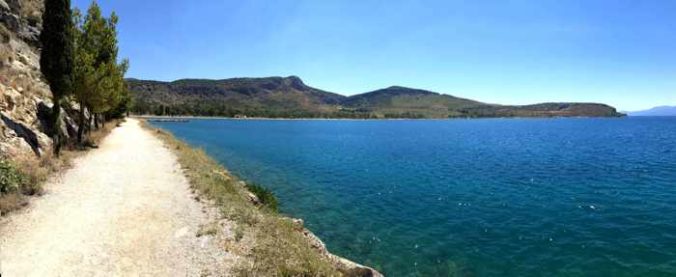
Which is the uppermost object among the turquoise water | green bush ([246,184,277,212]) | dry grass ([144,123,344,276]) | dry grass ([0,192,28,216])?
dry grass ([0,192,28,216])

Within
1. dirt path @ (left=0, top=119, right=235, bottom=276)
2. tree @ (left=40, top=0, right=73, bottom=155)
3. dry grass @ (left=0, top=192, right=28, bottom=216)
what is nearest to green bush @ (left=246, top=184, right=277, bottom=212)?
dirt path @ (left=0, top=119, right=235, bottom=276)

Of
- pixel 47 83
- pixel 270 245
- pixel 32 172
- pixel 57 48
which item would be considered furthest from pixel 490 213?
pixel 47 83

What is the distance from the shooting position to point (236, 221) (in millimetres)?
14516

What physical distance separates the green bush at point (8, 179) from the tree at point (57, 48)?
31.4 feet

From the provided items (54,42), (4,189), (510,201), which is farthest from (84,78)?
(510,201)

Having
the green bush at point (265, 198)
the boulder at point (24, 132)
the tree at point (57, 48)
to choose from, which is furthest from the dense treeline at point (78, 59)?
the green bush at point (265, 198)

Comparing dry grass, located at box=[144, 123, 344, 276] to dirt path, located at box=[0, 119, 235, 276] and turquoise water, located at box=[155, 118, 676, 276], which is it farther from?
turquoise water, located at box=[155, 118, 676, 276]

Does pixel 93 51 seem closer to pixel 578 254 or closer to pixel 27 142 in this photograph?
pixel 27 142

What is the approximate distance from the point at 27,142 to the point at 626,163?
54.7 m

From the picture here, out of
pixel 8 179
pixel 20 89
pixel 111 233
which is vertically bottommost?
pixel 111 233

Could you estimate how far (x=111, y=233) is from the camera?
13.2 metres

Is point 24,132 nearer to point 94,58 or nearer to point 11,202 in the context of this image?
point 11,202

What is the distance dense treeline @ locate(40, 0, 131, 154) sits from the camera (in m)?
25.0

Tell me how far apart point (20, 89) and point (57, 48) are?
4718 millimetres
